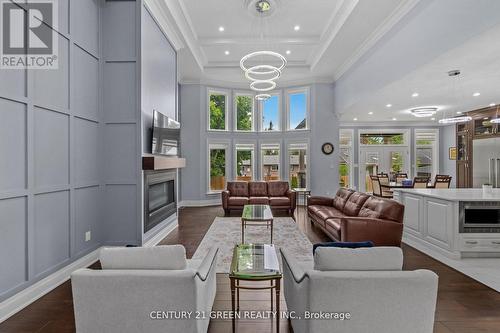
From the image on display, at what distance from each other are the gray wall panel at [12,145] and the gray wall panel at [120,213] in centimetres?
159

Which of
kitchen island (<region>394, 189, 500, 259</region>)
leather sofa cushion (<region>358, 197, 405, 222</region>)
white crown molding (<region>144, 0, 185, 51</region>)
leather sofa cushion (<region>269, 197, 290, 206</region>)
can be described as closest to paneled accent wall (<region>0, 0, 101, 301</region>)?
white crown molding (<region>144, 0, 185, 51</region>)

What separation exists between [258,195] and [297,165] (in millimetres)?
2323

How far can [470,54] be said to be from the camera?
154 inches

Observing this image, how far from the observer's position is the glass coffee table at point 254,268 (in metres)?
2.17

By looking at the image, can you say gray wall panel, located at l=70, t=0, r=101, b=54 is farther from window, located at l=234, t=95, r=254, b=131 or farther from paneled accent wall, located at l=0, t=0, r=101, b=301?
window, located at l=234, t=95, r=254, b=131

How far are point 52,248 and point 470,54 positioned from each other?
6.28m

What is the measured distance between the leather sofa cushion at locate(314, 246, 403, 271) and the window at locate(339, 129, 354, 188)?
9.40 m

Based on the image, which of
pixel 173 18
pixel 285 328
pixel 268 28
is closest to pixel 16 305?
pixel 285 328

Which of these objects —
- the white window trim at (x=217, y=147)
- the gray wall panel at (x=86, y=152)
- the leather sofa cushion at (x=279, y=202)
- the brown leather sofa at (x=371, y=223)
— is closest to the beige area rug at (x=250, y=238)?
the brown leather sofa at (x=371, y=223)

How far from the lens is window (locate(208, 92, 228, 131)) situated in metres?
9.42

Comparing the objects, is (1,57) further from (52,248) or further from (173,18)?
(173,18)

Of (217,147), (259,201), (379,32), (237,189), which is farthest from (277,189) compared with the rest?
(379,32)

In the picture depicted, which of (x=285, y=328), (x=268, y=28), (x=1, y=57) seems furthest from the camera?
(x=268, y=28)

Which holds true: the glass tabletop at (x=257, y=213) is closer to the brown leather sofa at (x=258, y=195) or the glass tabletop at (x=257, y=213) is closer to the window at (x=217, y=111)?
the brown leather sofa at (x=258, y=195)
